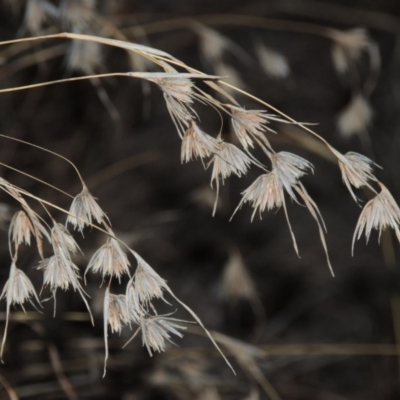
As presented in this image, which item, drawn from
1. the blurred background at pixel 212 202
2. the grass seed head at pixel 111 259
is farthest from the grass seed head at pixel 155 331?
the blurred background at pixel 212 202

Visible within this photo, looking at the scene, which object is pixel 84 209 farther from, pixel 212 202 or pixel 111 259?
pixel 212 202

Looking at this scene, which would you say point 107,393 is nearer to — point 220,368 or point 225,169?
point 220,368

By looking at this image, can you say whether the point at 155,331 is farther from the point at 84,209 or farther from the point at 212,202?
the point at 212,202

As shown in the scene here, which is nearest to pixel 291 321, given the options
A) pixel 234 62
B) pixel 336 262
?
pixel 336 262

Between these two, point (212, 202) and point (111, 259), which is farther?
point (212, 202)

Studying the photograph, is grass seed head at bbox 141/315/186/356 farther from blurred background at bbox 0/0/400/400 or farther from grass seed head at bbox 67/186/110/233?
blurred background at bbox 0/0/400/400

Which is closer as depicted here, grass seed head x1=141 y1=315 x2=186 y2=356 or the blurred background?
grass seed head x1=141 y1=315 x2=186 y2=356

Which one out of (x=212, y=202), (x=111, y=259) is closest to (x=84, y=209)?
(x=111, y=259)

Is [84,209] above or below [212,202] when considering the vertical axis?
above

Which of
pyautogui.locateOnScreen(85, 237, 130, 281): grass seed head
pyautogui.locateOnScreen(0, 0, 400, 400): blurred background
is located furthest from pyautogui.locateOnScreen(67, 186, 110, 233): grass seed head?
pyautogui.locateOnScreen(0, 0, 400, 400): blurred background
